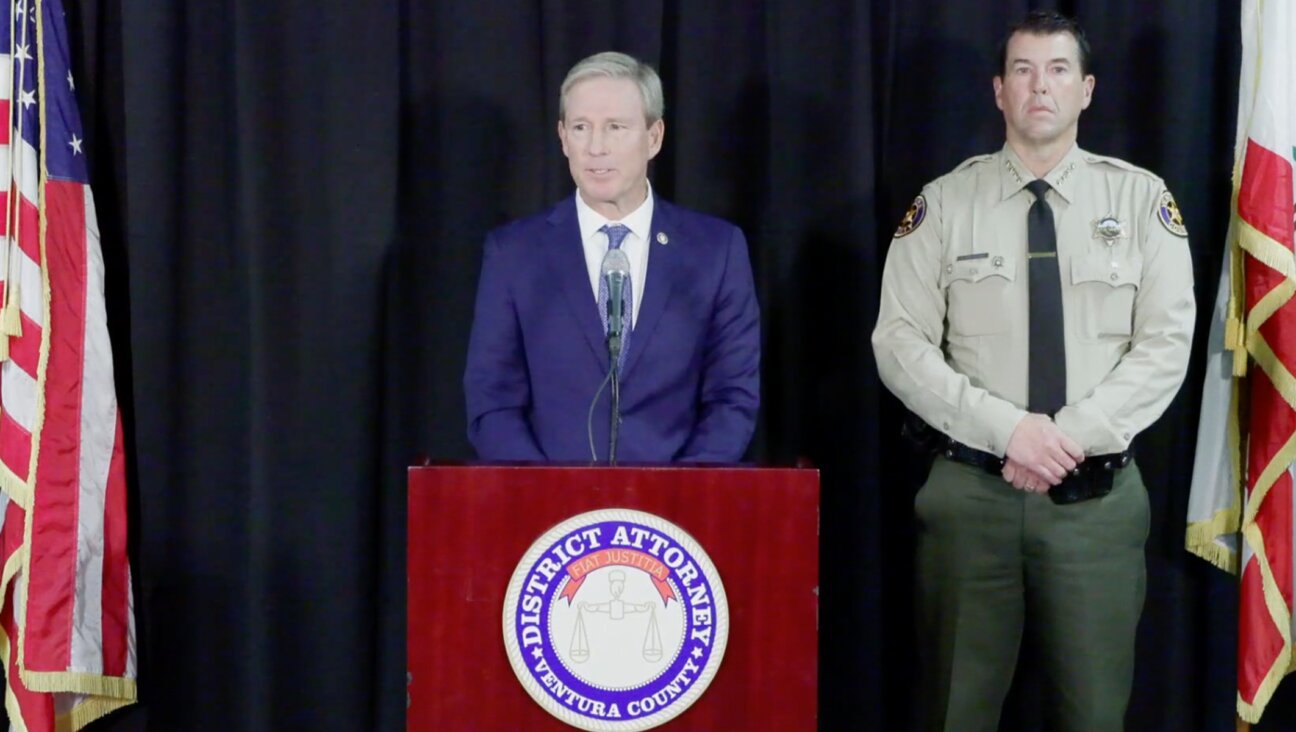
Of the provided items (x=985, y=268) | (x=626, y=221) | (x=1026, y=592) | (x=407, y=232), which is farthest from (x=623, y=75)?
(x=1026, y=592)

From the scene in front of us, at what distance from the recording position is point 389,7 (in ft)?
10.7

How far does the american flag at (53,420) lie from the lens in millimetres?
2922

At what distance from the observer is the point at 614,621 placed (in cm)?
177

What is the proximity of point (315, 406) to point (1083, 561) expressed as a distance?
70.6 inches

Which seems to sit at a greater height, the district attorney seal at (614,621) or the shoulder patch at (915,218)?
the shoulder patch at (915,218)

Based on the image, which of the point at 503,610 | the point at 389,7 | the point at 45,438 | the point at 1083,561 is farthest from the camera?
the point at 389,7

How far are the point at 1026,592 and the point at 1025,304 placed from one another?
59cm

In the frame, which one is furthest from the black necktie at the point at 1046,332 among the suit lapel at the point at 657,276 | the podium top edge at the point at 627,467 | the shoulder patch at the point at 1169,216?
the podium top edge at the point at 627,467

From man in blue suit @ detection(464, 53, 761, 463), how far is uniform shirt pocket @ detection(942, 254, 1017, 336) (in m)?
0.43

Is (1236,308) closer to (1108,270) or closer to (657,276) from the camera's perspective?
(1108,270)

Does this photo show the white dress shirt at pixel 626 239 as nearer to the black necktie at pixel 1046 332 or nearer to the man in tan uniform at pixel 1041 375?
the man in tan uniform at pixel 1041 375

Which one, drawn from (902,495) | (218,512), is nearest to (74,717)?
(218,512)

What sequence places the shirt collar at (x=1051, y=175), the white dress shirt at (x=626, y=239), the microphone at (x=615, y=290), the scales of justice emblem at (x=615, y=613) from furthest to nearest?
the shirt collar at (x=1051, y=175) < the white dress shirt at (x=626, y=239) < the microphone at (x=615, y=290) < the scales of justice emblem at (x=615, y=613)

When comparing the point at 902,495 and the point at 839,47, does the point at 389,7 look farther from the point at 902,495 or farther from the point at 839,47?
the point at 902,495
